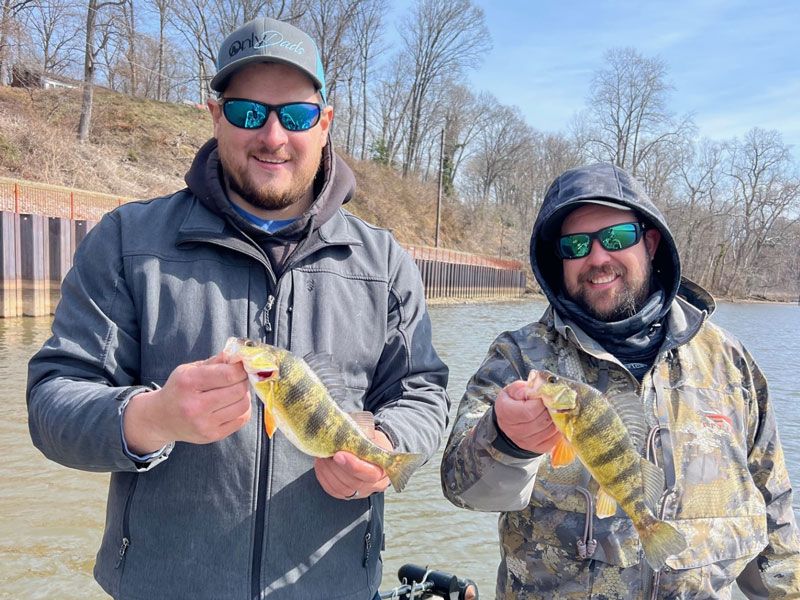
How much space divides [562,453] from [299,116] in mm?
1811

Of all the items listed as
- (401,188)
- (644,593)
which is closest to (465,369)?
(644,593)

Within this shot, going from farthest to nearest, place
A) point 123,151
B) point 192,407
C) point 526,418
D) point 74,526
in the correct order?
point 123,151 < point 74,526 < point 526,418 < point 192,407

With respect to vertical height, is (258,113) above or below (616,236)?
above

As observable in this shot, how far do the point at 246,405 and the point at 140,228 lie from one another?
0.91 meters

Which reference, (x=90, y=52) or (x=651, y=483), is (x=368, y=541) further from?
(x=90, y=52)

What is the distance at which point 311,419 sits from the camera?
2.38 metres

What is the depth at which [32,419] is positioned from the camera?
2.32 metres

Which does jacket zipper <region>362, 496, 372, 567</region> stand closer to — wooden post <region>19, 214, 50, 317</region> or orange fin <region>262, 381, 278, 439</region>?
orange fin <region>262, 381, 278, 439</region>

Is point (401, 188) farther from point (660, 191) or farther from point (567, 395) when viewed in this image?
point (567, 395)

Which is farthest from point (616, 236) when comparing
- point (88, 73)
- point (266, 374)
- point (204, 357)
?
point (88, 73)

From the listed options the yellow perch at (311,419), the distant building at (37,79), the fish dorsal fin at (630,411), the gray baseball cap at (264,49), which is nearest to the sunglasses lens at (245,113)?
the gray baseball cap at (264,49)

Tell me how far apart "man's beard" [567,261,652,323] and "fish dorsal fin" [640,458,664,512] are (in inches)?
31.6

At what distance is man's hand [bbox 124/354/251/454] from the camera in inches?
78.8

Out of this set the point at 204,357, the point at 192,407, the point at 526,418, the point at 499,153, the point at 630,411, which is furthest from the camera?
the point at 499,153
